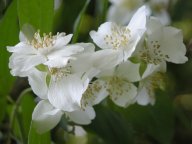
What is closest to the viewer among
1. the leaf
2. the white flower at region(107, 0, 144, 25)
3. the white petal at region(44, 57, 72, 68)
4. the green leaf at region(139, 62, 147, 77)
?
the white petal at region(44, 57, 72, 68)

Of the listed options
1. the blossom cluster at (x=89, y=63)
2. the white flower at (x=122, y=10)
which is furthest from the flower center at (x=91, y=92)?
the white flower at (x=122, y=10)

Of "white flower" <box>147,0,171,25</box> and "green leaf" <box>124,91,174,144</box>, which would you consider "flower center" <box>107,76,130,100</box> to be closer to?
"green leaf" <box>124,91,174,144</box>

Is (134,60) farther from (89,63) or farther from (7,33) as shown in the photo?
(7,33)

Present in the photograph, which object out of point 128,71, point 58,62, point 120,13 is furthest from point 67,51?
point 120,13

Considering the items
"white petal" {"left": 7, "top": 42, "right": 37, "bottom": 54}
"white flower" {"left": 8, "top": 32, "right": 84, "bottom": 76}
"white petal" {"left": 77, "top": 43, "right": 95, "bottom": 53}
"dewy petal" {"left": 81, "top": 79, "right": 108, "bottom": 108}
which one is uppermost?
"white petal" {"left": 7, "top": 42, "right": 37, "bottom": 54}

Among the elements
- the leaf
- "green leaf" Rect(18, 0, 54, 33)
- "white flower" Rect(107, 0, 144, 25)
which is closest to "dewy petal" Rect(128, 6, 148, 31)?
"green leaf" Rect(18, 0, 54, 33)
